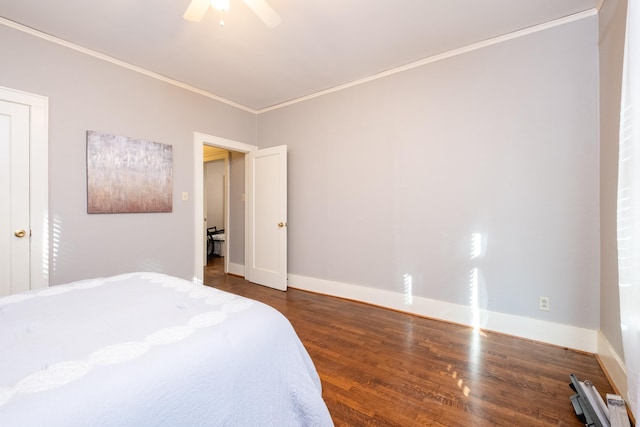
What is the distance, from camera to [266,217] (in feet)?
13.2

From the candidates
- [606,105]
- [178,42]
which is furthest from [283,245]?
[606,105]

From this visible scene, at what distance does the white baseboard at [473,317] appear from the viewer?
221 cm

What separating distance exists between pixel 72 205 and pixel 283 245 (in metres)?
2.22

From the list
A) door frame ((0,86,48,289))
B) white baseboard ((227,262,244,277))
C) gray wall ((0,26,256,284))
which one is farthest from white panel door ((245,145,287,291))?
door frame ((0,86,48,289))

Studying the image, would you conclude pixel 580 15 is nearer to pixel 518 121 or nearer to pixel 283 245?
pixel 518 121

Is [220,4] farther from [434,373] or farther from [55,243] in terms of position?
[434,373]

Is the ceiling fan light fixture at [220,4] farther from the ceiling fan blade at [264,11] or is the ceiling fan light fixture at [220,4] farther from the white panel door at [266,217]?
the white panel door at [266,217]

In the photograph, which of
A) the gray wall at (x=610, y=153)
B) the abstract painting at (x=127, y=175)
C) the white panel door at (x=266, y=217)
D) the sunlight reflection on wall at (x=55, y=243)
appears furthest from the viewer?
the white panel door at (x=266, y=217)

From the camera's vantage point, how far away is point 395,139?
3.06 m

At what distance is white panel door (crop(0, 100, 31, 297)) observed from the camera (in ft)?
A: 7.25

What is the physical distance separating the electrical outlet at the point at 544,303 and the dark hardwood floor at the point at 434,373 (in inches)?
11.6

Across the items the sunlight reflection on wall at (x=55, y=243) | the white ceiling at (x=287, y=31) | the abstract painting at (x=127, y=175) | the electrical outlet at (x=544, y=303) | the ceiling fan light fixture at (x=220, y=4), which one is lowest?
the electrical outlet at (x=544, y=303)

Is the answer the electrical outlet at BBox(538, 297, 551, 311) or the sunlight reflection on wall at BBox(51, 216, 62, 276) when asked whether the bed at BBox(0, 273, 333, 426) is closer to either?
the sunlight reflection on wall at BBox(51, 216, 62, 276)

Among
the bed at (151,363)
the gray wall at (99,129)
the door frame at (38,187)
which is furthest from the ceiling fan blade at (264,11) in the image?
the door frame at (38,187)
